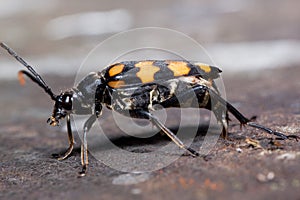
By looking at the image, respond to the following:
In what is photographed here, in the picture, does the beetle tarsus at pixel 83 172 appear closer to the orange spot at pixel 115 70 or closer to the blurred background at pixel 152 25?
the orange spot at pixel 115 70

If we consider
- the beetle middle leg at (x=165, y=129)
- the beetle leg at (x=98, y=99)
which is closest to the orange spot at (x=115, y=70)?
the beetle leg at (x=98, y=99)

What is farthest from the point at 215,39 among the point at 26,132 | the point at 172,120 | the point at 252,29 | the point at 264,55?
the point at 26,132

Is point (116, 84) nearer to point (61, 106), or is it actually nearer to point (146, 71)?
point (146, 71)

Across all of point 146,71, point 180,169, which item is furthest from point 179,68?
point 180,169

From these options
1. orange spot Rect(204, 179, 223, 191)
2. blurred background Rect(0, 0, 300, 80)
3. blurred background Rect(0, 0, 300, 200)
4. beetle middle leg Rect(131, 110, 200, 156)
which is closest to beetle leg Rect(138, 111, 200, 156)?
beetle middle leg Rect(131, 110, 200, 156)

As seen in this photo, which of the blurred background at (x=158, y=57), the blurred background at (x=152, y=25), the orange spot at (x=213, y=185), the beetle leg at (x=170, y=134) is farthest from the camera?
the blurred background at (x=152, y=25)

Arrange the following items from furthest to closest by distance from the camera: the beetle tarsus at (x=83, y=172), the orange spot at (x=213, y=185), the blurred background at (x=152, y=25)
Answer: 1. the blurred background at (x=152, y=25)
2. the beetle tarsus at (x=83, y=172)
3. the orange spot at (x=213, y=185)

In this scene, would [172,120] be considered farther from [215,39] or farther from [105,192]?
[215,39]
